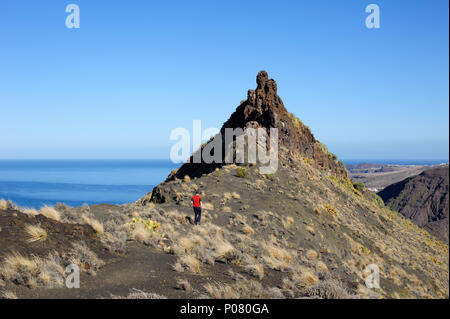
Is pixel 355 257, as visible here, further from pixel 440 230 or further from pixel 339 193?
pixel 440 230

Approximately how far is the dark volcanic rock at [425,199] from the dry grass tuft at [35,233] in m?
110

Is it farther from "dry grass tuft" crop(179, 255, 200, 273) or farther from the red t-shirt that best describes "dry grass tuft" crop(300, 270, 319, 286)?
the red t-shirt

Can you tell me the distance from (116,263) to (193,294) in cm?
294

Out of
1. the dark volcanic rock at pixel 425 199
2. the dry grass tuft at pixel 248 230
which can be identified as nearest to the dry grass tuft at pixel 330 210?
the dry grass tuft at pixel 248 230

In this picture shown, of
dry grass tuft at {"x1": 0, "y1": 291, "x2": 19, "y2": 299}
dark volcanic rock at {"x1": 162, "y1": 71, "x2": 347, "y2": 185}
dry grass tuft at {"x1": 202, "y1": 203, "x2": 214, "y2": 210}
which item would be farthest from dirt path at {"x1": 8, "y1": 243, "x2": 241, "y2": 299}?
dark volcanic rock at {"x1": 162, "y1": 71, "x2": 347, "y2": 185}

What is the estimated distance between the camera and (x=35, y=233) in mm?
9352

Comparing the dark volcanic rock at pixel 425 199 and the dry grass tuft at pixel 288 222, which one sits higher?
the dry grass tuft at pixel 288 222

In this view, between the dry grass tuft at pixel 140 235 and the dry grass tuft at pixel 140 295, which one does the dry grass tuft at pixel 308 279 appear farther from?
the dry grass tuft at pixel 140 235

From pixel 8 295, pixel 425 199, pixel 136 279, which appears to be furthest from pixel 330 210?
pixel 425 199

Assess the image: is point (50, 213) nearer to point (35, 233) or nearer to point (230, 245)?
point (35, 233)

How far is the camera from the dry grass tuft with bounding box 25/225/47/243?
9.29 m

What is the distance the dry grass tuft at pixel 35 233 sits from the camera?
9.29 meters

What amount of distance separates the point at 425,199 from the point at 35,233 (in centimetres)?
13807
